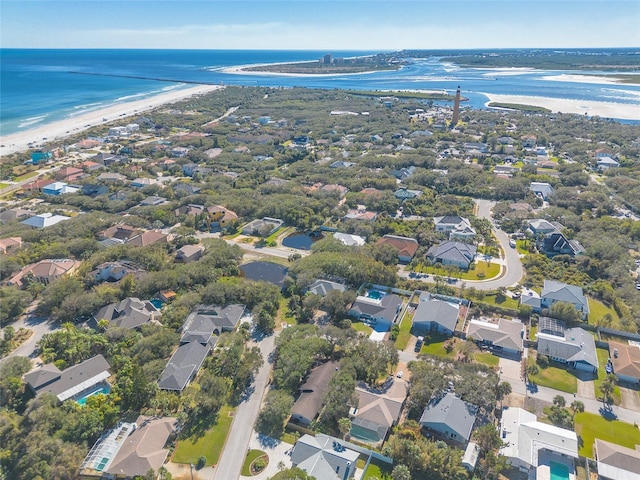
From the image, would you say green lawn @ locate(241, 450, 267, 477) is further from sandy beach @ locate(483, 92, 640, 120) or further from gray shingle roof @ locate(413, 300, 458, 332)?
sandy beach @ locate(483, 92, 640, 120)

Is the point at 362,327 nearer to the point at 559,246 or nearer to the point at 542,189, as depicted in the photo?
the point at 559,246

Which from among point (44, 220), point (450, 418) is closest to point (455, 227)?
point (450, 418)

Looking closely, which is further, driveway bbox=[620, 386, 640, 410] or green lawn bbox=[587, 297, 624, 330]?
green lawn bbox=[587, 297, 624, 330]

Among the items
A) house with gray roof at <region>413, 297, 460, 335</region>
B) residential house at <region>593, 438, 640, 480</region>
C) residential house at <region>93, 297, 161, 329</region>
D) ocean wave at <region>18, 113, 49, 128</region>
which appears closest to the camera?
residential house at <region>593, 438, 640, 480</region>

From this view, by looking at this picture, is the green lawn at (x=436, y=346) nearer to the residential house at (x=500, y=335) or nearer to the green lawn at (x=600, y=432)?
the residential house at (x=500, y=335)

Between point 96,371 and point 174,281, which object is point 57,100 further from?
point 96,371

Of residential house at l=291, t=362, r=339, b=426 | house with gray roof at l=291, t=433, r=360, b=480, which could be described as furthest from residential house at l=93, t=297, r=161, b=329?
house with gray roof at l=291, t=433, r=360, b=480

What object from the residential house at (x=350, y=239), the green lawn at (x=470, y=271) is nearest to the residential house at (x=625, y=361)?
the green lawn at (x=470, y=271)
